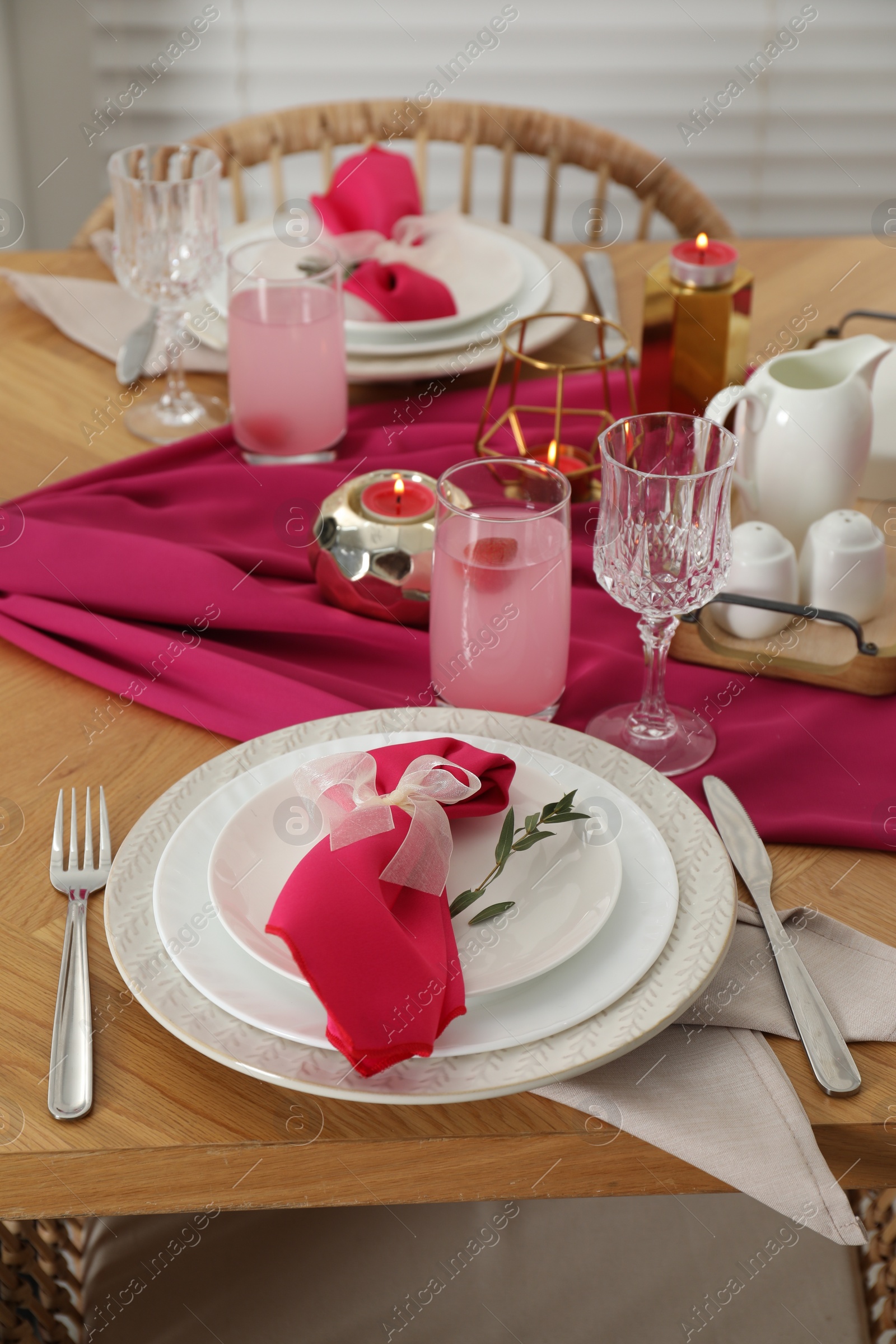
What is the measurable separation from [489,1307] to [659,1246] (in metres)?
0.14

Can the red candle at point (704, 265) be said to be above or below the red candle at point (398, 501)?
above

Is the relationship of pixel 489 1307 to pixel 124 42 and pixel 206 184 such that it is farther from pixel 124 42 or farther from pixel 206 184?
pixel 124 42

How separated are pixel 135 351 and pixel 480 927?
77 cm

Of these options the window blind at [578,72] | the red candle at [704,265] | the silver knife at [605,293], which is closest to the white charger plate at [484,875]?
the red candle at [704,265]

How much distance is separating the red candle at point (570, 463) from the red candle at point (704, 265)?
6.1 inches

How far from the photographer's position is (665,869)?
59 cm

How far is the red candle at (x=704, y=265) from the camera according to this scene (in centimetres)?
95

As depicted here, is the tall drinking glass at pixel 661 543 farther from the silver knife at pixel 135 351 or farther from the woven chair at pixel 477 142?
the woven chair at pixel 477 142

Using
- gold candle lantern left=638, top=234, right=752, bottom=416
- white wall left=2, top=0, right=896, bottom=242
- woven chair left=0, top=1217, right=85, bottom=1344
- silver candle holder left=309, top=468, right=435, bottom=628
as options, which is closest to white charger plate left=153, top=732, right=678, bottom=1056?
silver candle holder left=309, top=468, right=435, bottom=628

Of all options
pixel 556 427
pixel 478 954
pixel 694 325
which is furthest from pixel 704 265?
pixel 478 954

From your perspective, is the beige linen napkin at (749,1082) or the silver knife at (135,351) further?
the silver knife at (135,351)

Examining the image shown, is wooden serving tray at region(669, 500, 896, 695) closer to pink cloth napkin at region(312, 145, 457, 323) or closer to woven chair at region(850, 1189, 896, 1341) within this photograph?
woven chair at region(850, 1189, 896, 1341)

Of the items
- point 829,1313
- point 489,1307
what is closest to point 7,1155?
point 489,1307

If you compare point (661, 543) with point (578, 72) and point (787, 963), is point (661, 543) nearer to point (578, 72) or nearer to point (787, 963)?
point (787, 963)
